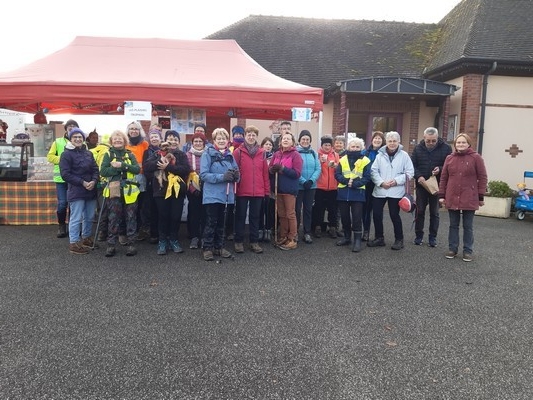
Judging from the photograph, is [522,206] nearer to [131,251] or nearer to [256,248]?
[256,248]

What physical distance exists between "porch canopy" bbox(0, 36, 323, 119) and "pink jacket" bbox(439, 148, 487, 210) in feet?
8.14

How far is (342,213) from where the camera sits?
6.55m

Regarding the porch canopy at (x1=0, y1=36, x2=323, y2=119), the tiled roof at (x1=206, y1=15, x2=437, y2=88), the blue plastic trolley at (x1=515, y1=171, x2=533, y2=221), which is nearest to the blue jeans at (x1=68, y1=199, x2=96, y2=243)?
the porch canopy at (x1=0, y1=36, x2=323, y2=119)

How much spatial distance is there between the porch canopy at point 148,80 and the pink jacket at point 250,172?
1490 millimetres

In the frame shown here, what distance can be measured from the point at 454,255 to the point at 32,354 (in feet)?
17.3

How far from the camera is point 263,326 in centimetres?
366

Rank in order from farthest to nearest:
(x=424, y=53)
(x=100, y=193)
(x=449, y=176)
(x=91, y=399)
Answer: (x=424, y=53)
(x=100, y=193)
(x=449, y=176)
(x=91, y=399)

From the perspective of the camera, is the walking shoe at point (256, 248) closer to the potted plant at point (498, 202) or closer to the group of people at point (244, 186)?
the group of people at point (244, 186)

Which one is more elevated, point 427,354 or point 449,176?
point 449,176

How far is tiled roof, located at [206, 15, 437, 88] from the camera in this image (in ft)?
47.2

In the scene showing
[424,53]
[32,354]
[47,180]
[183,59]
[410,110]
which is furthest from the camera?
[424,53]

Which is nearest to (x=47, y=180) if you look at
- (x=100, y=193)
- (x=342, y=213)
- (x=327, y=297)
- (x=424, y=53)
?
(x=100, y=193)

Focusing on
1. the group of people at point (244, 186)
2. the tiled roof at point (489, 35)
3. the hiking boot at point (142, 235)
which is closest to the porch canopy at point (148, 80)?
the group of people at point (244, 186)

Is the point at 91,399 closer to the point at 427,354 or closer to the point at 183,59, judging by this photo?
the point at 427,354
